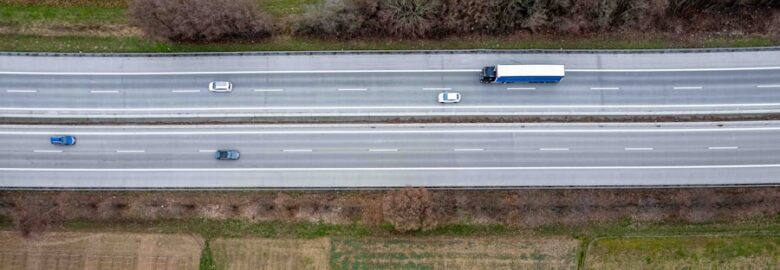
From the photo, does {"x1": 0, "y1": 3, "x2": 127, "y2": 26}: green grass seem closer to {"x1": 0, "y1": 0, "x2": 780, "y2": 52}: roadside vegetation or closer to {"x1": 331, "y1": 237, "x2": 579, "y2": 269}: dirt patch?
{"x1": 0, "y1": 0, "x2": 780, "y2": 52}: roadside vegetation

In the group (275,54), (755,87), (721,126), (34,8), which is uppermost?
(34,8)

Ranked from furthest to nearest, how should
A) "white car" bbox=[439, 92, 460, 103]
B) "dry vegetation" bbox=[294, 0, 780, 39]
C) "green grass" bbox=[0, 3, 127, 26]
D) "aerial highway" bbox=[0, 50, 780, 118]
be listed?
1. "green grass" bbox=[0, 3, 127, 26]
2. "aerial highway" bbox=[0, 50, 780, 118]
3. "white car" bbox=[439, 92, 460, 103]
4. "dry vegetation" bbox=[294, 0, 780, 39]

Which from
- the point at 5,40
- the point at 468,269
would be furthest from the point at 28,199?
the point at 468,269

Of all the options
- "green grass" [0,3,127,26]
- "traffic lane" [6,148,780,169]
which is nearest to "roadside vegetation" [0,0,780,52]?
"green grass" [0,3,127,26]

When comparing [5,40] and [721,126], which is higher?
[5,40]

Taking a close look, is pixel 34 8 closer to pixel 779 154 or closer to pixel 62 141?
pixel 62 141
